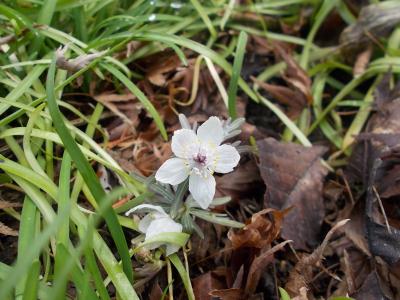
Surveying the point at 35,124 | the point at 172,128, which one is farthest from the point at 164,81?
the point at 35,124

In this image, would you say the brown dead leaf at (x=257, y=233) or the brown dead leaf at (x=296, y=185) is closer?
the brown dead leaf at (x=257, y=233)

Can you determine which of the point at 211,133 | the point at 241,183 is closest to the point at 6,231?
the point at 211,133

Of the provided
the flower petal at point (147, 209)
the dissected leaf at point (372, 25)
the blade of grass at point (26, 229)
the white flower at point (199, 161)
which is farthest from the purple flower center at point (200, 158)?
the dissected leaf at point (372, 25)

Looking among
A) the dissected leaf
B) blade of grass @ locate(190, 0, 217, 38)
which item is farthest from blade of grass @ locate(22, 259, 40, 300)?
the dissected leaf

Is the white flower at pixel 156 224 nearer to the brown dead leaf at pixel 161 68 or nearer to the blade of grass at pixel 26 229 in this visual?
the blade of grass at pixel 26 229

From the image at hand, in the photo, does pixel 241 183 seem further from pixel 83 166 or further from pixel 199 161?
pixel 83 166

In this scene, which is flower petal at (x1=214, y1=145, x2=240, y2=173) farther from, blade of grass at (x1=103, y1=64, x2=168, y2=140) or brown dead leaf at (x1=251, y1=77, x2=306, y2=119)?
brown dead leaf at (x1=251, y1=77, x2=306, y2=119)
